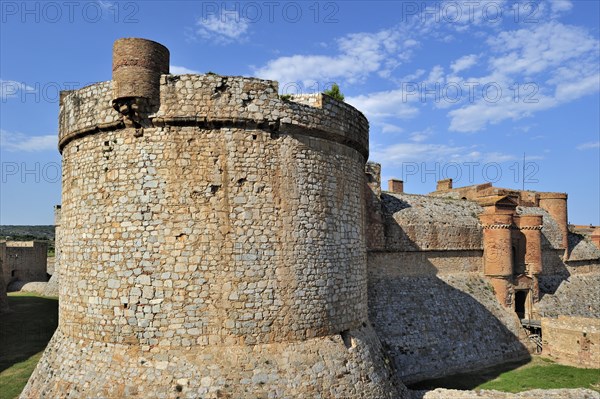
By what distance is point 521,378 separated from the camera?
16625 millimetres

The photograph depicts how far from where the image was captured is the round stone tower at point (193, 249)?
27.8ft

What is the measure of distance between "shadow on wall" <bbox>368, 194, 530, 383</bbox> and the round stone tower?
711 cm

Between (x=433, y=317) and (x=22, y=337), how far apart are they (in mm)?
18825

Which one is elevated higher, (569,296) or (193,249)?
(193,249)

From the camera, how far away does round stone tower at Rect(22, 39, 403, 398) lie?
27.8ft

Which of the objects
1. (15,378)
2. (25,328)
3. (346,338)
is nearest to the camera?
(346,338)

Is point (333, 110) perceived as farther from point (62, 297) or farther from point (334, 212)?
point (62, 297)

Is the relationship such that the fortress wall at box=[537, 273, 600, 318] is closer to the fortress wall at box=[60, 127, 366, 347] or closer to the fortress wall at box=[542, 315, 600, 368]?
the fortress wall at box=[542, 315, 600, 368]

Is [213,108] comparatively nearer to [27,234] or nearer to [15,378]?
[15,378]

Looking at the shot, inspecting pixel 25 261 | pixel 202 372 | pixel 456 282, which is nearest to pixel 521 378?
pixel 456 282

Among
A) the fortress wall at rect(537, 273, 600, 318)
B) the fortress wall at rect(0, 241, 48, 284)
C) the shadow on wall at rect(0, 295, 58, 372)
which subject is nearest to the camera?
the shadow on wall at rect(0, 295, 58, 372)

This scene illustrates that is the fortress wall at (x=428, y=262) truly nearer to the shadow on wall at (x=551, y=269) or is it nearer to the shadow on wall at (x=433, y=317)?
the shadow on wall at (x=433, y=317)

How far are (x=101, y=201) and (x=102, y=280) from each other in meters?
1.67

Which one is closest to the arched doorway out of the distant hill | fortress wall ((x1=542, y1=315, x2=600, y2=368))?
fortress wall ((x1=542, y1=315, x2=600, y2=368))
